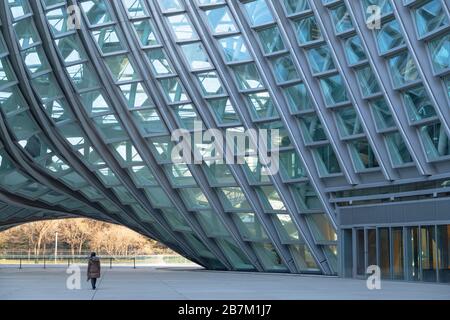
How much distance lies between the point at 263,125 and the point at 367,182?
5044mm

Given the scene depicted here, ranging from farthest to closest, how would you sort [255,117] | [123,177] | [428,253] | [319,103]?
1. [123,177]
2. [255,117]
3. [319,103]
4. [428,253]

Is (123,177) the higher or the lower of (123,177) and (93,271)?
the higher

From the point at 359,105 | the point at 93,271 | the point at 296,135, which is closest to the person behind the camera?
the point at 93,271

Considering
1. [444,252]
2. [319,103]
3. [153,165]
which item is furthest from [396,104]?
[153,165]

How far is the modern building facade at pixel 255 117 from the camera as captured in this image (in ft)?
95.4

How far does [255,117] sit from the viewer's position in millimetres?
34688

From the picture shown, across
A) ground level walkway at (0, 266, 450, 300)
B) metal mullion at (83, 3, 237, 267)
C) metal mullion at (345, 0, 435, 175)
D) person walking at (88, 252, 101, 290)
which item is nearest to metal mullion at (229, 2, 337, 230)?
metal mullion at (345, 0, 435, 175)

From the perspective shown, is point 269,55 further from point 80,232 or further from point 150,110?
point 80,232

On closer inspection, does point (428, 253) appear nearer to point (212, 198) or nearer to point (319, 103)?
point (319, 103)

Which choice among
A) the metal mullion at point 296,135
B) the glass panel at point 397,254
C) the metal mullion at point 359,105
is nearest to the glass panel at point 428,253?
the glass panel at point 397,254

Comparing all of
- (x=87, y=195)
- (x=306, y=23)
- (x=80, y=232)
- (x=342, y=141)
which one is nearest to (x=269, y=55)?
(x=306, y=23)

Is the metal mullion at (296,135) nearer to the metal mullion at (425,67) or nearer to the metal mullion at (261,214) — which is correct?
the metal mullion at (261,214)

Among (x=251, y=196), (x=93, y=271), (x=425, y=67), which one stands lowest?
(x=93, y=271)

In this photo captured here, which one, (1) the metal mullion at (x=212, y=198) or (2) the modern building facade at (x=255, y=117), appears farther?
(1) the metal mullion at (x=212, y=198)
